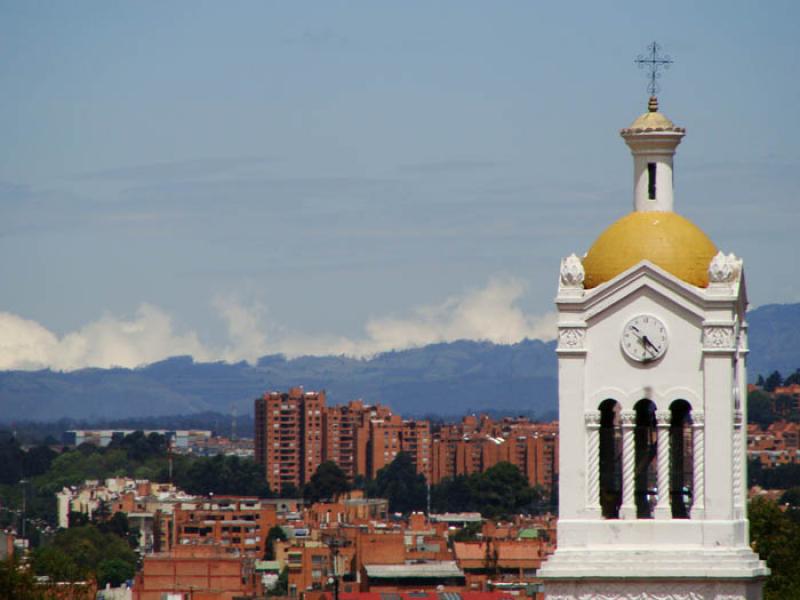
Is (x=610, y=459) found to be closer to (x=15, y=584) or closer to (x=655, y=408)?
(x=655, y=408)

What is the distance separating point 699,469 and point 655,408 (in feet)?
3.08

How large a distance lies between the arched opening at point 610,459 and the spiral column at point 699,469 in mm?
979

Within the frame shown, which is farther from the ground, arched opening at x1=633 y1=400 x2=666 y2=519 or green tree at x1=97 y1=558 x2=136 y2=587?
green tree at x1=97 y1=558 x2=136 y2=587

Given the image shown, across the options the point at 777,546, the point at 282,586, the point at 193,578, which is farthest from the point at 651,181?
the point at 282,586

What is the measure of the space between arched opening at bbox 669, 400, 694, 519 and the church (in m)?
0.04

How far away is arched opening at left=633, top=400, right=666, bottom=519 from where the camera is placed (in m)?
32.9

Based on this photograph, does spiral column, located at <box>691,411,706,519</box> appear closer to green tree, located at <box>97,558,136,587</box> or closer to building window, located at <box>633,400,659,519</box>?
building window, located at <box>633,400,659,519</box>

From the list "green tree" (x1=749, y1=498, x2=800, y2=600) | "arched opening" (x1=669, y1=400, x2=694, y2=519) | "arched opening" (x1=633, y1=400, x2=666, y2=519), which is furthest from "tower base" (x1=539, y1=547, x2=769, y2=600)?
"green tree" (x1=749, y1=498, x2=800, y2=600)

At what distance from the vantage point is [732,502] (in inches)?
1256

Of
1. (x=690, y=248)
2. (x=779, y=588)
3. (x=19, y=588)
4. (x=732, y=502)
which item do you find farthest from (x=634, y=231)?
(x=19, y=588)

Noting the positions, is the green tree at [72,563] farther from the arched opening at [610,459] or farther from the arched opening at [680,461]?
the arched opening at [610,459]

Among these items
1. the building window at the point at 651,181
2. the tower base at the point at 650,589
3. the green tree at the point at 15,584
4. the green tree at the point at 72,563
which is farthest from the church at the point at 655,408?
the green tree at the point at 72,563

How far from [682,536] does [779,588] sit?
39.0 meters

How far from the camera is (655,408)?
107 ft
